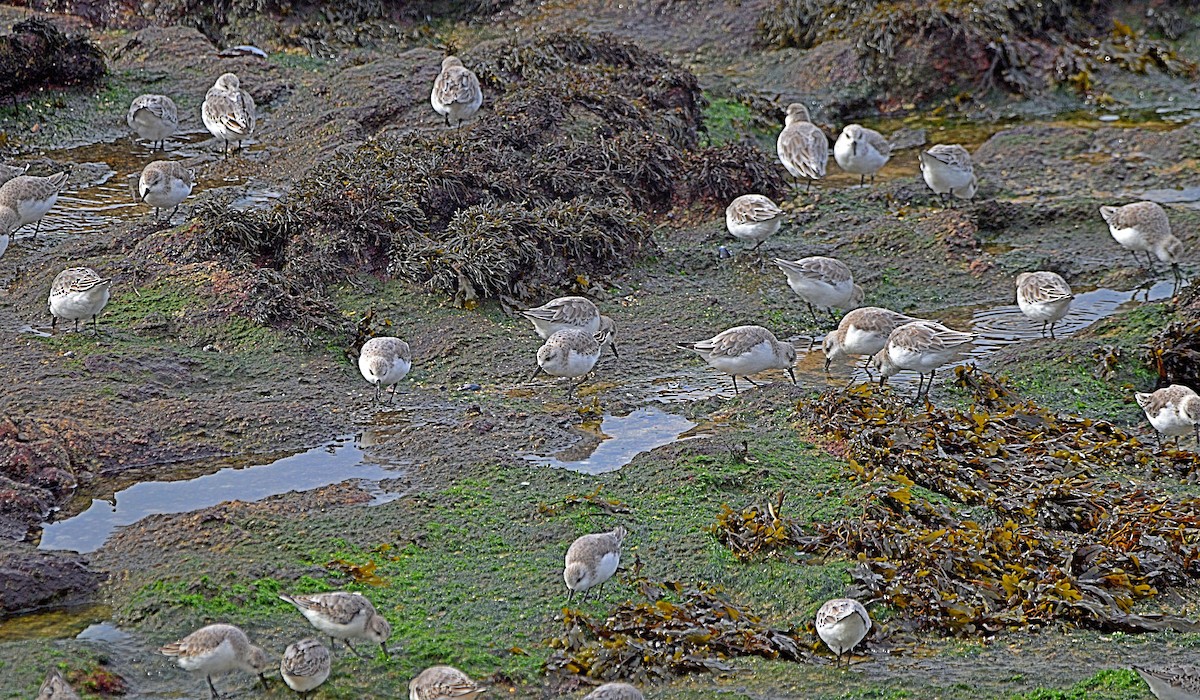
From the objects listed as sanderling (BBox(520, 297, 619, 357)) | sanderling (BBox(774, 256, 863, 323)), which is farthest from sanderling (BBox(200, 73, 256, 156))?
sanderling (BBox(774, 256, 863, 323))

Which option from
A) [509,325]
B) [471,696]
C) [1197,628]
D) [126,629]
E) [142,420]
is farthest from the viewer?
[509,325]

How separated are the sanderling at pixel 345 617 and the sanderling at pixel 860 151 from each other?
28.9ft

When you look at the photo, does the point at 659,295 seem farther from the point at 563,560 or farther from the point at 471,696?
the point at 471,696

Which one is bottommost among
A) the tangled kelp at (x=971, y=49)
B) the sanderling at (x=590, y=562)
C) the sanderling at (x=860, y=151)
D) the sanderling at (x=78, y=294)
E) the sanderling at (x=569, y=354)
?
the tangled kelp at (x=971, y=49)

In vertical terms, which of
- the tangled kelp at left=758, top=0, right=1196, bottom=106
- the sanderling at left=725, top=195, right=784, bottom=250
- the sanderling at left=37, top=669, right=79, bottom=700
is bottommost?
the tangled kelp at left=758, top=0, right=1196, bottom=106

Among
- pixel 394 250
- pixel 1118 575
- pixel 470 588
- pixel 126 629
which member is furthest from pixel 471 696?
pixel 394 250

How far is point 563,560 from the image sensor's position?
6.79 metres

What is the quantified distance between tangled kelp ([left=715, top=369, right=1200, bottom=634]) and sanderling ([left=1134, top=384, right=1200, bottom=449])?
0.17 m

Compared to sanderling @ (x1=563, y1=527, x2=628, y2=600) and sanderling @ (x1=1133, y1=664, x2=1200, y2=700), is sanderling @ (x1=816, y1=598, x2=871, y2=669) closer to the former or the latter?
sanderling @ (x1=563, y1=527, x2=628, y2=600)

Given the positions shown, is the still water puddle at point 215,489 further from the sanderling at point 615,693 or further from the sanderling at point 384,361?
the sanderling at point 615,693

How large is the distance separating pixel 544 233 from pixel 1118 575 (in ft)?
18.4

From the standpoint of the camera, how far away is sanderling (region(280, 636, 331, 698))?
540 cm

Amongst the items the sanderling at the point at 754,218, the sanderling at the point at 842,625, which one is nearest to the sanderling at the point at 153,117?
the sanderling at the point at 754,218

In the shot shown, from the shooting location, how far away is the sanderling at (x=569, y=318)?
9.67 m
